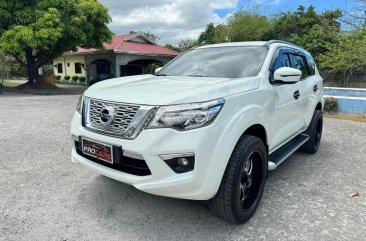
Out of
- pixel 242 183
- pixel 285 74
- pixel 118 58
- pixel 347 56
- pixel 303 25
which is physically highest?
pixel 303 25

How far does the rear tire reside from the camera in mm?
4895

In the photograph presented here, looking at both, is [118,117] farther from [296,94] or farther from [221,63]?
[296,94]

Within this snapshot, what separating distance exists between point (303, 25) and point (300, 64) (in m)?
20.8

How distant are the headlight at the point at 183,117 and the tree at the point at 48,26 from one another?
45.9 feet

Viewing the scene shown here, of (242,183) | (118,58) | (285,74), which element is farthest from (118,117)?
(118,58)

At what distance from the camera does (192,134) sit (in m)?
2.27

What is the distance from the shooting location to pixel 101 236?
102 inches

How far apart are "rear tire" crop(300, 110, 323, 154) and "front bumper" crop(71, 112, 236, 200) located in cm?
298

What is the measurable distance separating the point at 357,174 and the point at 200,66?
2756 millimetres

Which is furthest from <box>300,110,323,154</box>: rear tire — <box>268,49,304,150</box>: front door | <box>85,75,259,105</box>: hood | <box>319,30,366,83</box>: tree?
<box>319,30,366,83</box>: tree

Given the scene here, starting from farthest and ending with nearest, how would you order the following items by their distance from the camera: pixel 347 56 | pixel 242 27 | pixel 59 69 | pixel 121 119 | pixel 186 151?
pixel 59 69, pixel 242 27, pixel 347 56, pixel 121 119, pixel 186 151

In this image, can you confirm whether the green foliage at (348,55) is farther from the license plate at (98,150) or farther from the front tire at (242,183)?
the license plate at (98,150)

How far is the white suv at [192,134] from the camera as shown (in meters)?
2.31

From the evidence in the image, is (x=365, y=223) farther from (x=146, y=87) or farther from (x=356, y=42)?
(x=356, y=42)
